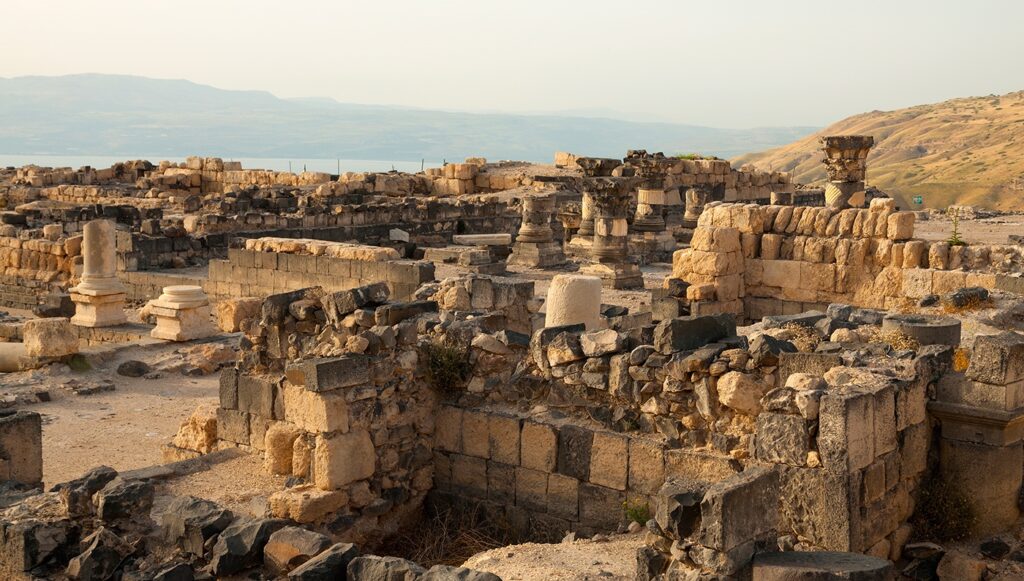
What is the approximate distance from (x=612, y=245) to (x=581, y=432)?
11854 millimetres

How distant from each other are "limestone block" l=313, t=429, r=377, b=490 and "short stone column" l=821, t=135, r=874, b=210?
55.9 feet

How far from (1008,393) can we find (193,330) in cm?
1139

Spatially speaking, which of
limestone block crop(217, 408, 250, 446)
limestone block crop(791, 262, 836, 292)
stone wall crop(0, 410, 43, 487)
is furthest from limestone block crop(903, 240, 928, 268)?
stone wall crop(0, 410, 43, 487)

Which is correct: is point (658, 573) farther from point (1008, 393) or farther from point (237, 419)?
point (237, 419)

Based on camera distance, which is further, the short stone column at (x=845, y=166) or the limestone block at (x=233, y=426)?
the short stone column at (x=845, y=166)

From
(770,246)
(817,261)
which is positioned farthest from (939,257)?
(770,246)

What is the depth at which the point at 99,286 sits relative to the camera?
1625cm

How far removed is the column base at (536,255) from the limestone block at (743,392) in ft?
44.3

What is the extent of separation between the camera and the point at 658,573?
17.1ft

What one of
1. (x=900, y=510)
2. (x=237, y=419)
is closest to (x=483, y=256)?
(x=237, y=419)

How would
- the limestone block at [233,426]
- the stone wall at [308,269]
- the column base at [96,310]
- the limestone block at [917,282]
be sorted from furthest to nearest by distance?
the column base at [96,310] < the stone wall at [308,269] < the limestone block at [917,282] < the limestone block at [233,426]

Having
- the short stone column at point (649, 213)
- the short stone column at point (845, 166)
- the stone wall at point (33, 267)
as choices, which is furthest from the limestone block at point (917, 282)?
the stone wall at point (33, 267)

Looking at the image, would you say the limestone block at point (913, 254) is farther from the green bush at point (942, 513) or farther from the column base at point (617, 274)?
the column base at point (617, 274)

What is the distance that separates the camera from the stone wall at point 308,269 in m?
15.5
